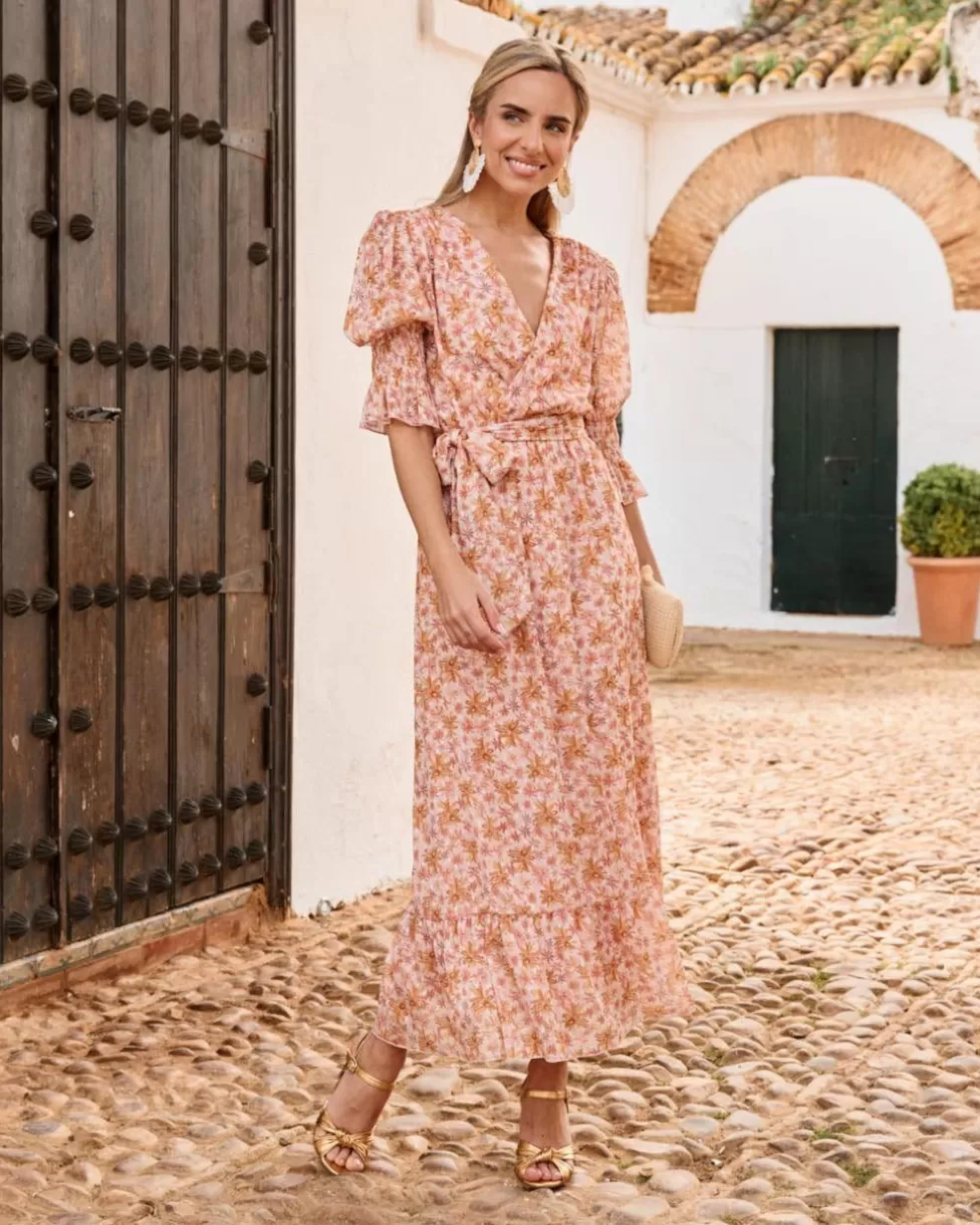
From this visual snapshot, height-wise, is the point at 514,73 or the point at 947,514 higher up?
the point at 514,73

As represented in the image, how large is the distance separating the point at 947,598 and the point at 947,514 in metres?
0.59

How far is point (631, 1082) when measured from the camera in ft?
12.8

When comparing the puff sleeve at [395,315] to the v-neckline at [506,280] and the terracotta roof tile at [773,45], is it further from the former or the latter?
the terracotta roof tile at [773,45]

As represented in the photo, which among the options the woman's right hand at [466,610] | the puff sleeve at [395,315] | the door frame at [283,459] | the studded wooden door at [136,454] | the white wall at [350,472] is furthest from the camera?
the white wall at [350,472]

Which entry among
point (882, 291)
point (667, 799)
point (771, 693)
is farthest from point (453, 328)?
point (882, 291)

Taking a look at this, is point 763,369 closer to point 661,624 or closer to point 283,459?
point 283,459

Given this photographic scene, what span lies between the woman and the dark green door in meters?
11.0

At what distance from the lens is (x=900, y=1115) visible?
Answer: 367 cm

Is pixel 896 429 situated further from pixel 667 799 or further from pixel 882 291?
pixel 667 799

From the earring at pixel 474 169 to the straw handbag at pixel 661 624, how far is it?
2.49 feet

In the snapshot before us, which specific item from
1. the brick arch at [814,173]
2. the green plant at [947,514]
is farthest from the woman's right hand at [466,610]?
the brick arch at [814,173]

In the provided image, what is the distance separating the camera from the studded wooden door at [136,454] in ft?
13.8

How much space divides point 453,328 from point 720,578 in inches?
450

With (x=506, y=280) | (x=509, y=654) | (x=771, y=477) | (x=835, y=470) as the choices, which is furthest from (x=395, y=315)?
(x=771, y=477)
